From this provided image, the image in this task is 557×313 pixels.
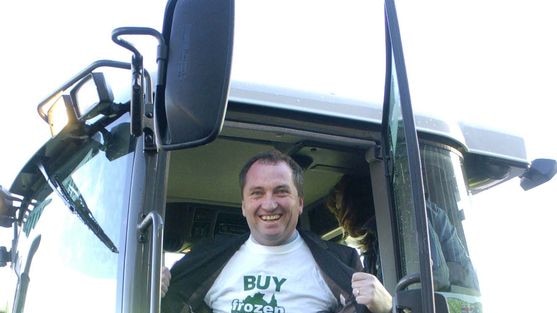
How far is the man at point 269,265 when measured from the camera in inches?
106

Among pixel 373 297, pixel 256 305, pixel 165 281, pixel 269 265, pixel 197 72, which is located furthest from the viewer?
pixel 269 265

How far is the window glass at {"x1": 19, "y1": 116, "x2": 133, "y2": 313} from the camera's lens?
2.42 meters

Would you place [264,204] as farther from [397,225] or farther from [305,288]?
[397,225]

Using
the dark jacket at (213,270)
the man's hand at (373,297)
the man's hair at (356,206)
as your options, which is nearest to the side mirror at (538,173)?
the man's hair at (356,206)

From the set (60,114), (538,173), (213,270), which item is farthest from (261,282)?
(538,173)

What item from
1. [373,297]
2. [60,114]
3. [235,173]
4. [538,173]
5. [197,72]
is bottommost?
[373,297]

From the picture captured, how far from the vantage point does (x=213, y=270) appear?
2824mm

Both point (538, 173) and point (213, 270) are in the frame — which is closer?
point (213, 270)

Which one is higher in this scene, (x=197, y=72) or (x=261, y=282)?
(x=197, y=72)

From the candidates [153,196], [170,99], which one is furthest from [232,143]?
[170,99]

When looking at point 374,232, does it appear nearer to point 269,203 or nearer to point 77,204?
point 269,203

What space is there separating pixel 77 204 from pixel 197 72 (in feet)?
3.73

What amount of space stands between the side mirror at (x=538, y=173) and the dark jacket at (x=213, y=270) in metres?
0.97

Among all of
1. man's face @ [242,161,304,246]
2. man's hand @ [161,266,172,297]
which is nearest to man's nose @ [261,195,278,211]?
man's face @ [242,161,304,246]
